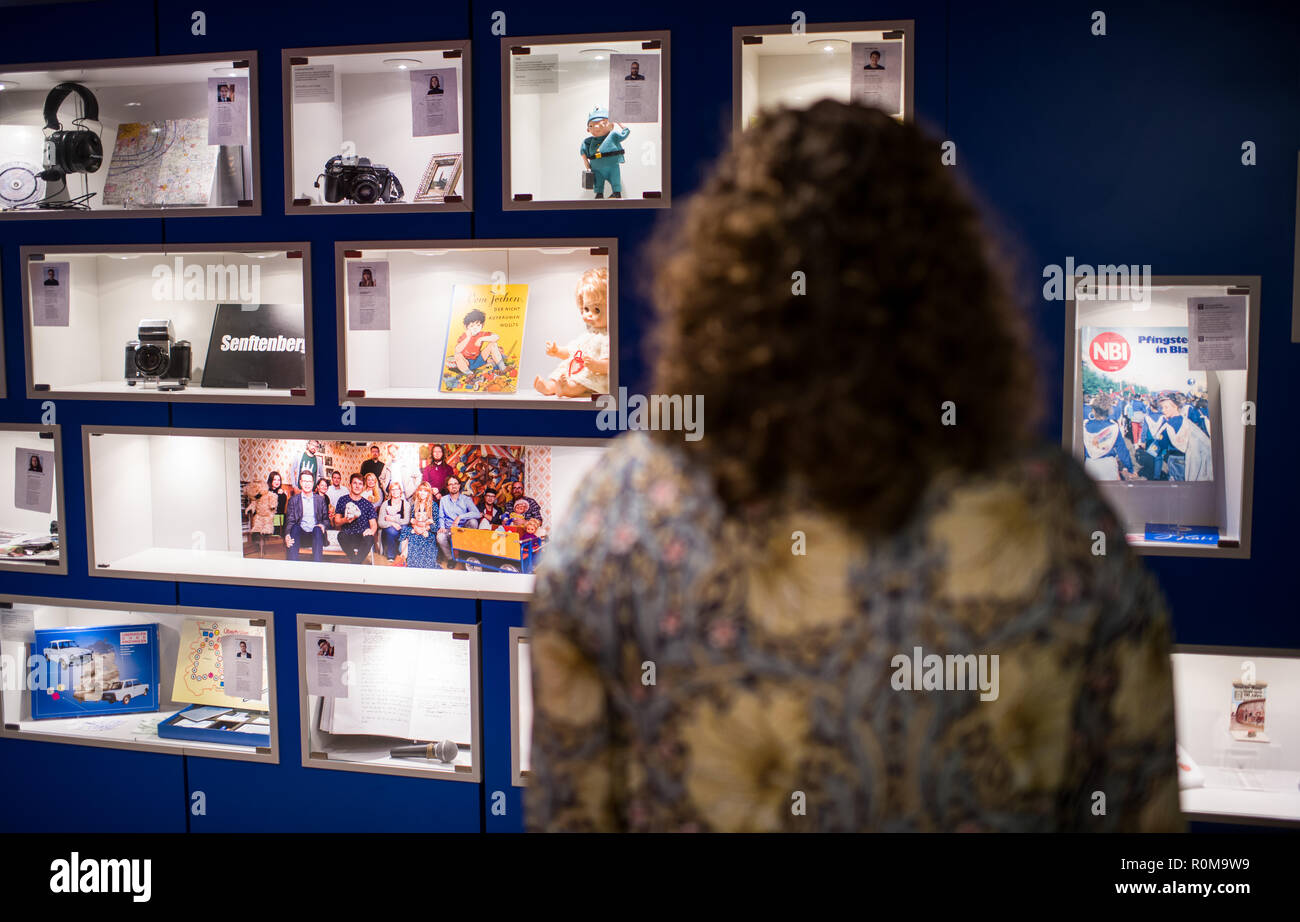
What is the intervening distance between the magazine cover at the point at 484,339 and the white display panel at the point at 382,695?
77 cm

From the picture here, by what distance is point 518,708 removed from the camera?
9.08 feet

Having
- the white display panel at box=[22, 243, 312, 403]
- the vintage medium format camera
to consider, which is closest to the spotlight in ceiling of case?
the white display panel at box=[22, 243, 312, 403]

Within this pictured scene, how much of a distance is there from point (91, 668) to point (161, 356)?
A: 3.51 ft

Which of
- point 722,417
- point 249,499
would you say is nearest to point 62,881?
point 249,499

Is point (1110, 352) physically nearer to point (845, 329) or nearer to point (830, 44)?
point (830, 44)

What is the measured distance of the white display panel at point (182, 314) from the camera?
2906mm

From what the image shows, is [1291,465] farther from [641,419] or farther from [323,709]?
[323,709]

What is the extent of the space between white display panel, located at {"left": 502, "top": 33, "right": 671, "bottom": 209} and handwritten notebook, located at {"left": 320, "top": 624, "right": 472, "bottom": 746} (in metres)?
1.36

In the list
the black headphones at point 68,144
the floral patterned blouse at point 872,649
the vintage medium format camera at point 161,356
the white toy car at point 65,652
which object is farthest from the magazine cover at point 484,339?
the floral patterned blouse at point 872,649

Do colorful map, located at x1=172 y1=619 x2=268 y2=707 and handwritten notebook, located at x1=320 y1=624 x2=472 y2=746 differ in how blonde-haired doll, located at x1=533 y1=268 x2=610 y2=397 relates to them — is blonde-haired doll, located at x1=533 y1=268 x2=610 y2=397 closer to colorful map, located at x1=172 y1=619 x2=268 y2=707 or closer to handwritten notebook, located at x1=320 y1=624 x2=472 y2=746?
handwritten notebook, located at x1=320 y1=624 x2=472 y2=746

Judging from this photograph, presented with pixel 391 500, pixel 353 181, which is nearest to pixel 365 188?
pixel 353 181

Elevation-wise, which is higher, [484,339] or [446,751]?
[484,339]

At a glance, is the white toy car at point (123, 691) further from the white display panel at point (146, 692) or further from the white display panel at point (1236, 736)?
the white display panel at point (1236, 736)

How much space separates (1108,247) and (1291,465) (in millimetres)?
→ 719
